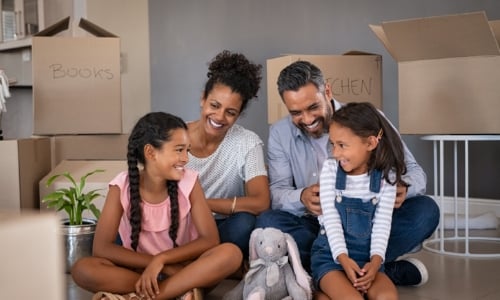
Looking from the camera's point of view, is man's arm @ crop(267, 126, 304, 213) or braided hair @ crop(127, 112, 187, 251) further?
man's arm @ crop(267, 126, 304, 213)

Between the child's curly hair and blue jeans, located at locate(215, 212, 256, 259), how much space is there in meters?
0.31

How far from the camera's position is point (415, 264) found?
5.92ft

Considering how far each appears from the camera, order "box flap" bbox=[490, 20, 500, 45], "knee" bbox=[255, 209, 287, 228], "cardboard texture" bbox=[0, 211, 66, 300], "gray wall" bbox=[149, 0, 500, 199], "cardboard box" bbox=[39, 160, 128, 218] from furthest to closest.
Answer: "gray wall" bbox=[149, 0, 500, 199], "cardboard box" bbox=[39, 160, 128, 218], "box flap" bbox=[490, 20, 500, 45], "knee" bbox=[255, 209, 287, 228], "cardboard texture" bbox=[0, 211, 66, 300]

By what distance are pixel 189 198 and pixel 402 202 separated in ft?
1.86

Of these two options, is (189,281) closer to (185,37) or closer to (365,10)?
(365,10)

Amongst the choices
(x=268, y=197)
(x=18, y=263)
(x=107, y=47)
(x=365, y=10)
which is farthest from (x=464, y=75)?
(x=18, y=263)

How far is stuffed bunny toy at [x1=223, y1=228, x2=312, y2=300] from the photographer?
1602mm

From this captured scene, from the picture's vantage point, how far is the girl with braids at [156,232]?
158 centimetres

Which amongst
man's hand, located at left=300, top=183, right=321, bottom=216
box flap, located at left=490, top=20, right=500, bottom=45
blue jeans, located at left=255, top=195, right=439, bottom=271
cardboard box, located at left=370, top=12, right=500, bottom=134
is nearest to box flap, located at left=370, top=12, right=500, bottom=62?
cardboard box, located at left=370, top=12, right=500, bottom=134

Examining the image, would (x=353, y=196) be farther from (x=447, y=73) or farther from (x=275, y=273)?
(x=447, y=73)

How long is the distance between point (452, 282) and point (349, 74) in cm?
96

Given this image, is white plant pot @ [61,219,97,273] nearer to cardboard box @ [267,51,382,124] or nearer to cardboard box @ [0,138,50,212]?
cardboard box @ [0,138,50,212]

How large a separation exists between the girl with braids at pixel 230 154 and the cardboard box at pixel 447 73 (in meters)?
0.61

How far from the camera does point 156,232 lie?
5.63 feet
